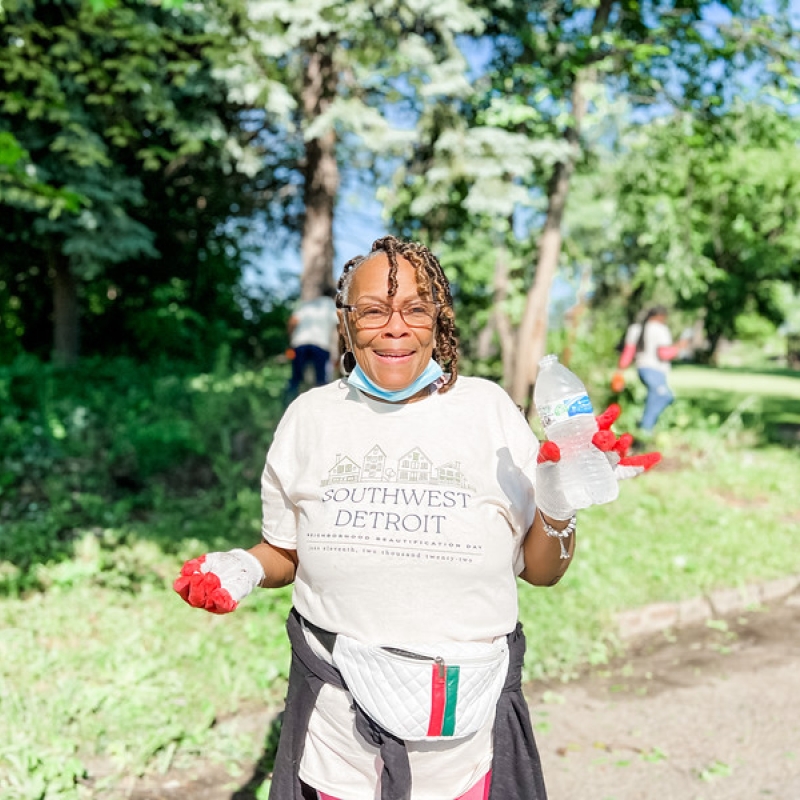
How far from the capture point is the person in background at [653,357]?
10102mm

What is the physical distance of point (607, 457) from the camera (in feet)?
5.37

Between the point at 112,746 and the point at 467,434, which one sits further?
the point at 112,746

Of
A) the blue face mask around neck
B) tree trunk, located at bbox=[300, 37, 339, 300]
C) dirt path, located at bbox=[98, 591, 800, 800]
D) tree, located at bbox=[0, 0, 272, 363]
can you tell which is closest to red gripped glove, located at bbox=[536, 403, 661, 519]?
the blue face mask around neck

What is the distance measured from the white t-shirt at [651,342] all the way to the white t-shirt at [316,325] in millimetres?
3831

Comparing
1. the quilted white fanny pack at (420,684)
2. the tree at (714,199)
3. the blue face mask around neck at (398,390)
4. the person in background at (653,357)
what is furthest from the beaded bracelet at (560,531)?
the tree at (714,199)

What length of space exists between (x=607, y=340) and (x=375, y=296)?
9421 mm

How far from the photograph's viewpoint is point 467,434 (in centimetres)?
186

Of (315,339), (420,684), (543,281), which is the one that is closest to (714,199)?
(543,281)

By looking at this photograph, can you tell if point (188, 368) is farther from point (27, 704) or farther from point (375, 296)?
point (375, 296)

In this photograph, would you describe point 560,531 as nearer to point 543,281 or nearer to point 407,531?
point 407,531

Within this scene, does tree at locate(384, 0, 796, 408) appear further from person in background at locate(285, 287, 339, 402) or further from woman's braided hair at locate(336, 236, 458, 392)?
woman's braided hair at locate(336, 236, 458, 392)

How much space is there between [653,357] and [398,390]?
28.8 ft

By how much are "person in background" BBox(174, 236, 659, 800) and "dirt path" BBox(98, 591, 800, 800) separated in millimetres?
1911

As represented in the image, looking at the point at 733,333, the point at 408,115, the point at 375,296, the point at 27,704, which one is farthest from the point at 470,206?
the point at 733,333
